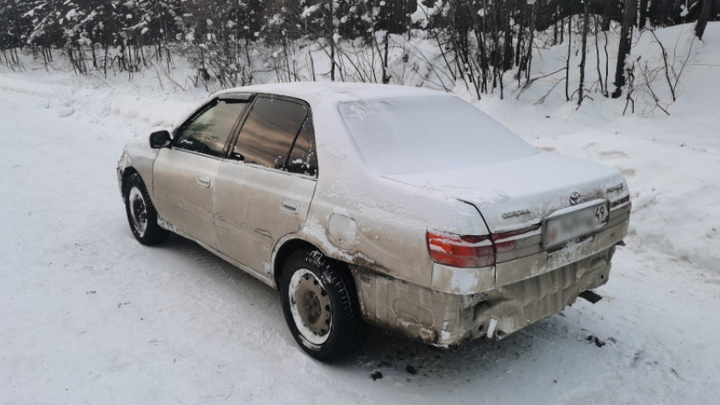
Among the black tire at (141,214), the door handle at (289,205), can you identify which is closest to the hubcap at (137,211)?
the black tire at (141,214)

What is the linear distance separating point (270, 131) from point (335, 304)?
50.6 inches

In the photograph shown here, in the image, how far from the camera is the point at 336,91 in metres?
3.32

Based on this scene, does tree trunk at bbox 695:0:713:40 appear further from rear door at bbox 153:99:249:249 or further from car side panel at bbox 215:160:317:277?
car side panel at bbox 215:160:317:277

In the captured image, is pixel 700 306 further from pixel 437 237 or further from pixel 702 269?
pixel 437 237

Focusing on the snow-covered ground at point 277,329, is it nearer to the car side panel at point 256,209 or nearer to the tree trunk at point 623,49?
the car side panel at point 256,209

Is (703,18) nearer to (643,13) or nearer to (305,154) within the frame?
(643,13)

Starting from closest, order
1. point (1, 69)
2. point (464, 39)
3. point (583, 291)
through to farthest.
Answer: point (583, 291) → point (464, 39) → point (1, 69)

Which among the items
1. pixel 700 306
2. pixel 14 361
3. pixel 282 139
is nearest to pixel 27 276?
pixel 14 361

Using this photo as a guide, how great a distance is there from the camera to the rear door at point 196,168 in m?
3.76

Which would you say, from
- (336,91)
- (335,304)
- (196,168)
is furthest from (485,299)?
(196,168)

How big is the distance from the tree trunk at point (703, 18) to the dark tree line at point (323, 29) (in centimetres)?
2

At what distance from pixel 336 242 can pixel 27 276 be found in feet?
9.70

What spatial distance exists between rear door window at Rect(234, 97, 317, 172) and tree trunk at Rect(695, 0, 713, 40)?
11454mm

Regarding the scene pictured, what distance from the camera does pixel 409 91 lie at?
11.7ft
